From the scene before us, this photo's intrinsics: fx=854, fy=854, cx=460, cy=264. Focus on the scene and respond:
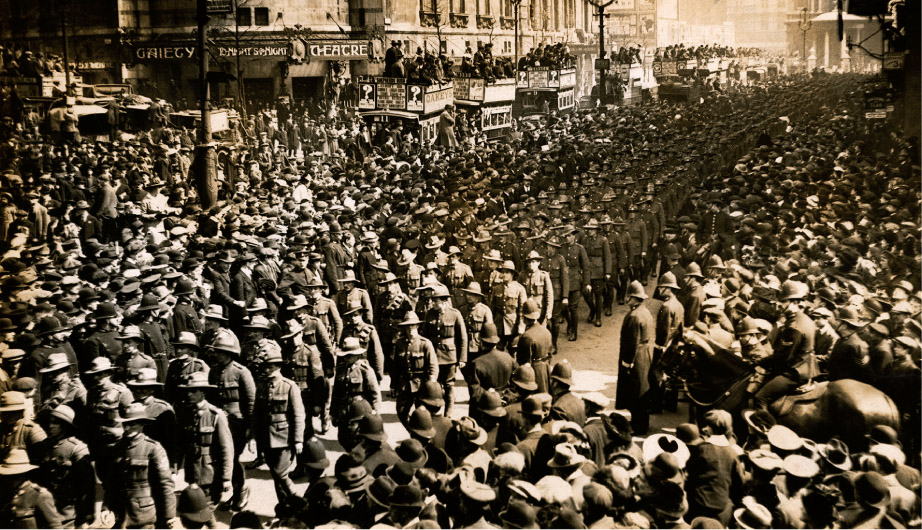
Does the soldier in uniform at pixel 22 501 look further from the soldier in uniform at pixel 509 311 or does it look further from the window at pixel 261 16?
the window at pixel 261 16

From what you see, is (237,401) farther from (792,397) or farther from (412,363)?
(792,397)

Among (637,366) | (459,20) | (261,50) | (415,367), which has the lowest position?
(637,366)

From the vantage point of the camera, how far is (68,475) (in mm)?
7680

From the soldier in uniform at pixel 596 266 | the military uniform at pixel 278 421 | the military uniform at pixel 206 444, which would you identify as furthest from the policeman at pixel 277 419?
the soldier in uniform at pixel 596 266

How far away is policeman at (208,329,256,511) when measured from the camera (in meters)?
8.86

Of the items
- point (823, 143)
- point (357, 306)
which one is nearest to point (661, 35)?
point (823, 143)

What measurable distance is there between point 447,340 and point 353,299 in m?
1.57

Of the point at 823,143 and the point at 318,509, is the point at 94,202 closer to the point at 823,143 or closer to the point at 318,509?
the point at 318,509

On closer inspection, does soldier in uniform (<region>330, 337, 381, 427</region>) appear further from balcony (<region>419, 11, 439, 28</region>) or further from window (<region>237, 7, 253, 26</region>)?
balcony (<region>419, 11, 439, 28</region>)

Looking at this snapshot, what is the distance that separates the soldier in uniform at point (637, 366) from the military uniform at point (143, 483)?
226 inches

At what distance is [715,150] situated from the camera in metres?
27.5

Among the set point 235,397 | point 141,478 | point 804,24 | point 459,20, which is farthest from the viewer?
point 804,24

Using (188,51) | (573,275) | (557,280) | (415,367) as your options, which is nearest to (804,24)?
(188,51)

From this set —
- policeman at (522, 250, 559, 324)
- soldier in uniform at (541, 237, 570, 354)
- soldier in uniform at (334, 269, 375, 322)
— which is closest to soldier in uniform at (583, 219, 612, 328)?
soldier in uniform at (541, 237, 570, 354)
